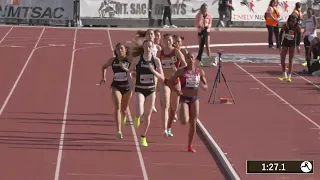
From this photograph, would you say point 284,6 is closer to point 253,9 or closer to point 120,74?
point 253,9

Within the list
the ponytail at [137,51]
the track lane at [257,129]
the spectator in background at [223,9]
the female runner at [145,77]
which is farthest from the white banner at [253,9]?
the female runner at [145,77]

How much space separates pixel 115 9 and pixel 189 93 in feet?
95.1

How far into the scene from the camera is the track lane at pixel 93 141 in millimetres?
13523

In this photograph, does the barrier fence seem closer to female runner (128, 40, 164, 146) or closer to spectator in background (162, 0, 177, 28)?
spectator in background (162, 0, 177, 28)

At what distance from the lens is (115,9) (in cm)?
4338

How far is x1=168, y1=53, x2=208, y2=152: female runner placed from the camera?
1476 cm

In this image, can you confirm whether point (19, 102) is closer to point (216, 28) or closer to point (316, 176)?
point (316, 176)

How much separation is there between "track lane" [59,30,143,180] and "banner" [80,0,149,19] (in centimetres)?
1854

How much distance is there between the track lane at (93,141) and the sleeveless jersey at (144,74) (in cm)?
108

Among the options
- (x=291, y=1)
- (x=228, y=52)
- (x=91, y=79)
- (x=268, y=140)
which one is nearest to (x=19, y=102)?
(x=91, y=79)

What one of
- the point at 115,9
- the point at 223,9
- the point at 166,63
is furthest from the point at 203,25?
the point at 115,9

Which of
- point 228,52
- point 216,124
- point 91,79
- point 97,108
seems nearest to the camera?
point 216,124

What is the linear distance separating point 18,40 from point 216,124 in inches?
745

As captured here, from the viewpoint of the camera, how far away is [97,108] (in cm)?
1953
